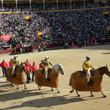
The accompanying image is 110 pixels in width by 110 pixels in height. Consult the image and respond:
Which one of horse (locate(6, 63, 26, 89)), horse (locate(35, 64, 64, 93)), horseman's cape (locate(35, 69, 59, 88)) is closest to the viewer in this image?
horse (locate(35, 64, 64, 93))

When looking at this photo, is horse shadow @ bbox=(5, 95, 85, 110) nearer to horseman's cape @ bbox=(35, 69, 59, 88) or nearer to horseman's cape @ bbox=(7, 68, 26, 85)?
horseman's cape @ bbox=(35, 69, 59, 88)

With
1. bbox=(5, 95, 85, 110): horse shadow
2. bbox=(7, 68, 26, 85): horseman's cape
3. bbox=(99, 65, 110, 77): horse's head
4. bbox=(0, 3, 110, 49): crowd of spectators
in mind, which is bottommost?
bbox=(5, 95, 85, 110): horse shadow

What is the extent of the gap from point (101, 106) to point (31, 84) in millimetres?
4803

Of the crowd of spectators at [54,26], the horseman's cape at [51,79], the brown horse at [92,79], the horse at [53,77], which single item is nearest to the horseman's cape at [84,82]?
the brown horse at [92,79]

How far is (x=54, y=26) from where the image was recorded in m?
34.3

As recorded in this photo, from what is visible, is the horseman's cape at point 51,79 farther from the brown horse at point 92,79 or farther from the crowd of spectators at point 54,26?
the crowd of spectators at point 54,26

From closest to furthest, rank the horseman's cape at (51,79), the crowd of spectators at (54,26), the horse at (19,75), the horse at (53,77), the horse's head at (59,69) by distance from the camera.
→ the horse's head at (59,69)
the horse at (53,77)
the horseman's cape at (51,79)
the horse at (19,75)
the crowd of spectators at (54,26)

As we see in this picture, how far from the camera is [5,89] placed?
9.79 metres

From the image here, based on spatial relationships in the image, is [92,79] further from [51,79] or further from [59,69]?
[51,79]

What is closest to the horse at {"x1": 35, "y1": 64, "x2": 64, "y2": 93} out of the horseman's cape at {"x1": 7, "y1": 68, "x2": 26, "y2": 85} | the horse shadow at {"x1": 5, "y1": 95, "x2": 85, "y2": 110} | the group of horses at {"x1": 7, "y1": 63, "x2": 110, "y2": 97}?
the group of horses at {"x1": 7, "y1": 63, "x2": 110, "y2": 97}

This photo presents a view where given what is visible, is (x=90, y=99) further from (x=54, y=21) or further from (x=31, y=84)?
(x=54, y=21)

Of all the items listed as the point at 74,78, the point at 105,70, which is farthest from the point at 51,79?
the point at 105,70

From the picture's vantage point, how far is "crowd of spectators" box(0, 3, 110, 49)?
3029 centimetres

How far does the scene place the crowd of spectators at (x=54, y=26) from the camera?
99.4ft
